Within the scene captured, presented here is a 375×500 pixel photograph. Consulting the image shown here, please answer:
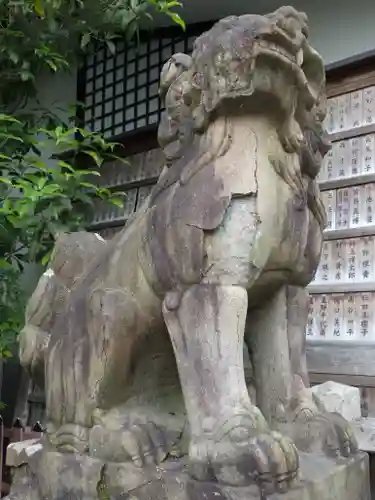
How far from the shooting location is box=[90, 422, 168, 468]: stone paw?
3.29 ft

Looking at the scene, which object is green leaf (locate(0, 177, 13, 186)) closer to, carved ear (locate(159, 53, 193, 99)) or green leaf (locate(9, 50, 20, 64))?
green leaf (locate(9, 50, 20, 64))

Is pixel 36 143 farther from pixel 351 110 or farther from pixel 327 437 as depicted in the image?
pixel 327 437

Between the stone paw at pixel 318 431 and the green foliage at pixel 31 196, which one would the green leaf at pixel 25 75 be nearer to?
the green foliage at pixel 31 196

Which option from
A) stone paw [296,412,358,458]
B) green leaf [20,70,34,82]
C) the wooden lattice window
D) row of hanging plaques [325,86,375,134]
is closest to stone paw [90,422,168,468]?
stone paw [296,412,358,458]

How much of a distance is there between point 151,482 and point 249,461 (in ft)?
0.62

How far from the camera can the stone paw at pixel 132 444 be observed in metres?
1.00

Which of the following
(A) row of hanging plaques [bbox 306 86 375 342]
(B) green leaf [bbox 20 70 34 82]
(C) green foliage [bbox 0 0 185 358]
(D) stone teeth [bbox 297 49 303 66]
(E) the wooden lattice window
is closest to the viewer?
(D) stone teeth [bbox 297 49 303 66]

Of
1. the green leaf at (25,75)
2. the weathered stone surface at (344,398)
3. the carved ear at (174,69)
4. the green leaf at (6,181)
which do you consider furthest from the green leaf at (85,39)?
the weathered stone surface at (344,398)

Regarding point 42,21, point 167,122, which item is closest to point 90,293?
point 167,122

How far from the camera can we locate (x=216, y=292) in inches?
36.4

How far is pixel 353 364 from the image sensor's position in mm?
2490

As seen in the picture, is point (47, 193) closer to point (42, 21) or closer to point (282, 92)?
point (42, 21)

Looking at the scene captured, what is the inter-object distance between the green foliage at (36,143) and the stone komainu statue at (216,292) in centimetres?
102

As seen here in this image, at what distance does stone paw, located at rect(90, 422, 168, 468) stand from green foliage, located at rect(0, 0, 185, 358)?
3.64 feet
